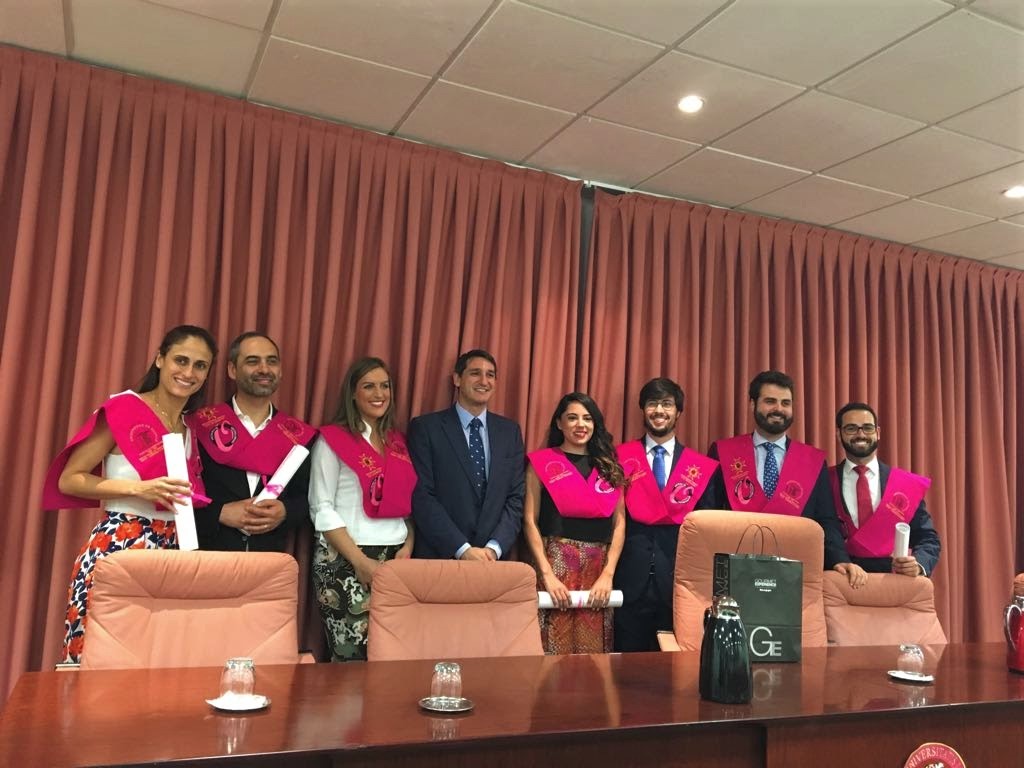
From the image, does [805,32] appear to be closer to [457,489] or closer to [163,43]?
[457,489]

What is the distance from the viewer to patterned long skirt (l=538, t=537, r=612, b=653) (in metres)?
3.10

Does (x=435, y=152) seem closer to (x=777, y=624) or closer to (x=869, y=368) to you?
(x=777, y=624)

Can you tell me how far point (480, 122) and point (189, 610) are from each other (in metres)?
2.24

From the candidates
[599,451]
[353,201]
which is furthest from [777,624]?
[353,201]

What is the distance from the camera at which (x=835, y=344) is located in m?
4.55

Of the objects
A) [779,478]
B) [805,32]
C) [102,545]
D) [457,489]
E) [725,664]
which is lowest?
[725,664]

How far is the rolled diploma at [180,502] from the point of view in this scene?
243 cm

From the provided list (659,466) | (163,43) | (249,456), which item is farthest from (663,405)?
A: (163,43)

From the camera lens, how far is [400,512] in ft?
9.98

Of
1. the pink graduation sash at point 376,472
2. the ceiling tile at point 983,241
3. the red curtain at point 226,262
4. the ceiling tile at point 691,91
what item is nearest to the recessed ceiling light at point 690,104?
the ceiling tile at point 691,91

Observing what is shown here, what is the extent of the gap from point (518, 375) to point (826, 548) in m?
1.52

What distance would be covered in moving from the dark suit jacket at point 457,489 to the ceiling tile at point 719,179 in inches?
60.9

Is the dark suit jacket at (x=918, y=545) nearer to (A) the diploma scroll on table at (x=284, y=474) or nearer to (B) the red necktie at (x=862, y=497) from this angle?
(B) the red necktie at (x=862, y=497)

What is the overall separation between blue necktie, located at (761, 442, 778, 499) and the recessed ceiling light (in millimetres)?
1551
